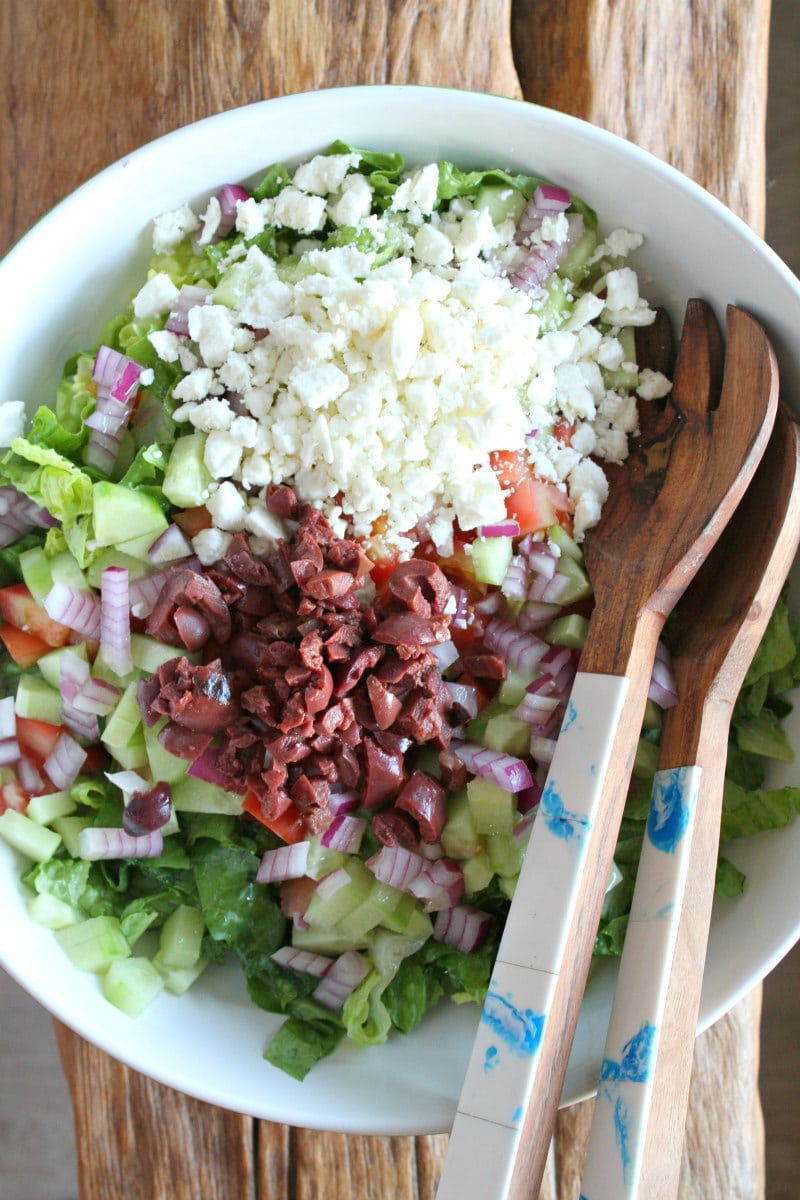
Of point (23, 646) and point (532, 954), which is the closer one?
point (532, 954)

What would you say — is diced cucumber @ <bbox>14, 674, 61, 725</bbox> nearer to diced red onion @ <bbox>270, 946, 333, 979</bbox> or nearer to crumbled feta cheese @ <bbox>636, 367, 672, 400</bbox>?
diced red onion @ <bbox>270, 946, 333, 979</bbox>

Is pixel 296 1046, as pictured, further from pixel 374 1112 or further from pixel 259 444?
pixel 259 444

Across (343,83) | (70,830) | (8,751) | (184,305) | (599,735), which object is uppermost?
(343,83)

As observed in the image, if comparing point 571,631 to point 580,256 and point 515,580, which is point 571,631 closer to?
point 515,580

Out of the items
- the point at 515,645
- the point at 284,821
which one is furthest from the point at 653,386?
the point at 284,821

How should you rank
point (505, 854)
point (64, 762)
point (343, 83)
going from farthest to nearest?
point (343, 83)
point (64, 762)
point (505, 854)

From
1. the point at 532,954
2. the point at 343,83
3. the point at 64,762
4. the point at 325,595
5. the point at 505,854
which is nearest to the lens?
the point at 532,954

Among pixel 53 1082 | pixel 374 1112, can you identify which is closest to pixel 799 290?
pixel 374 1112
